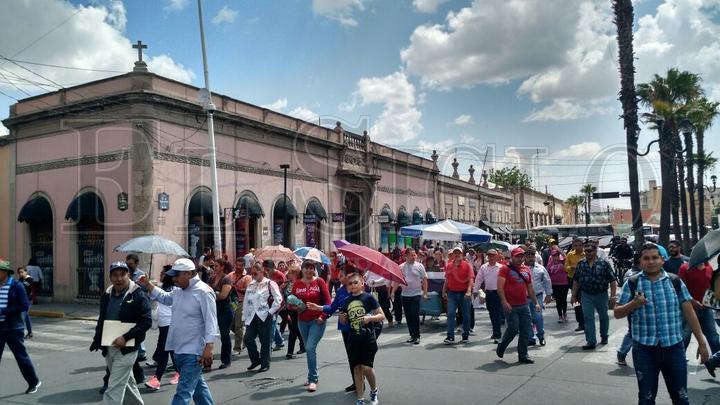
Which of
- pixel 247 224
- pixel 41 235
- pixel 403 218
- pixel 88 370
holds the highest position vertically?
pixel 403 218

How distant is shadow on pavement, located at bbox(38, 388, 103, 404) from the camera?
7.26 metres

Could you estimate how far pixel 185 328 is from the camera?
5762mm

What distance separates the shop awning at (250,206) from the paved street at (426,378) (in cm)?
1223

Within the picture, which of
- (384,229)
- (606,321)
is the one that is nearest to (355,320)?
(606,321)

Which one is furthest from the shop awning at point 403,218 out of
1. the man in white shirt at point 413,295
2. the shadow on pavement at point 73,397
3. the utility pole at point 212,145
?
the shadow on pavement at point 73,397

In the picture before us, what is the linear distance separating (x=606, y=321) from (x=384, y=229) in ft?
89.0

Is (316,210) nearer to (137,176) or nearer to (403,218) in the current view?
(137,176)

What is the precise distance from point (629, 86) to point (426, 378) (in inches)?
642

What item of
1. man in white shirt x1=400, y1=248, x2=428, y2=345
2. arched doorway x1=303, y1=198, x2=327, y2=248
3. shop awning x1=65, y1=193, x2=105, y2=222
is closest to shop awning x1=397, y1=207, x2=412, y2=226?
arched doorway x1=303, y1=198, x2=327, y2=248

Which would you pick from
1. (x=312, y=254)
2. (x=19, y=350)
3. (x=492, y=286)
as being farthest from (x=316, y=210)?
(x=19, y=350)

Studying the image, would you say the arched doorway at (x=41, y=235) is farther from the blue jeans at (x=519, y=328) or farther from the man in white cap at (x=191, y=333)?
the blue jeans at (x=519, y=328)

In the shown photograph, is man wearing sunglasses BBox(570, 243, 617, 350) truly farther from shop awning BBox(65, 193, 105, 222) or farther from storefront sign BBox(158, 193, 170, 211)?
shop awning BBox(65, 193, 105, 222)

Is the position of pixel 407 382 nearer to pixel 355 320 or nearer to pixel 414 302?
pixel 355 320

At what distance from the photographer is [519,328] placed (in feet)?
29.0
